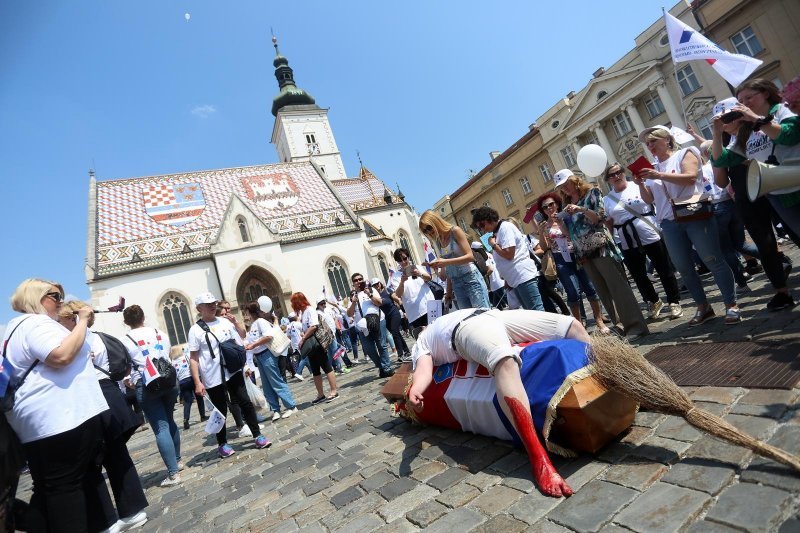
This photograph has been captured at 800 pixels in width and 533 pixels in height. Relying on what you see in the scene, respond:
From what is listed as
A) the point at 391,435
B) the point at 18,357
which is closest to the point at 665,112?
the point at 391,435

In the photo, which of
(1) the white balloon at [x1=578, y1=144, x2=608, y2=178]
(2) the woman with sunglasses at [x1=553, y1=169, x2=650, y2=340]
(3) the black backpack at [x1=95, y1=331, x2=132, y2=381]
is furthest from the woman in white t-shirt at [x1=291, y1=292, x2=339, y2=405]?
(1) the white balloon at [x1=578, y1=144, x2=608, y2=178]

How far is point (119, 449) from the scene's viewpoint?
11.6 ft

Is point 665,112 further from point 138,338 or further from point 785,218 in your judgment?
point 138,338

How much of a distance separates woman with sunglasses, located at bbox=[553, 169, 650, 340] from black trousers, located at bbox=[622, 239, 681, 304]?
49 cm

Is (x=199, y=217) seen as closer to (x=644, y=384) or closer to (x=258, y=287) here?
(x=258, y=287)

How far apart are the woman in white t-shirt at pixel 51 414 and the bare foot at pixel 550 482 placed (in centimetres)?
301

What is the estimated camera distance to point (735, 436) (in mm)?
1797

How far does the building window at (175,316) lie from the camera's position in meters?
25.0

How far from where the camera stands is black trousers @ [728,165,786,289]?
3803 mm

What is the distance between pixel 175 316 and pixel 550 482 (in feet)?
89.7

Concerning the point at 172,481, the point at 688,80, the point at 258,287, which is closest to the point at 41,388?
the point at 172,481

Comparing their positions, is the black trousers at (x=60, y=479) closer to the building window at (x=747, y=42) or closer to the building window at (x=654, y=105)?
the building window at (x=747, y=42)

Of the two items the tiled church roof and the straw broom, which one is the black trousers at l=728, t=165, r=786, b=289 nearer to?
the straw broom

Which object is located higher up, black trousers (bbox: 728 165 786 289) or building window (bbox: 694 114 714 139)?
building window (bbox: 694 114 714 139)
